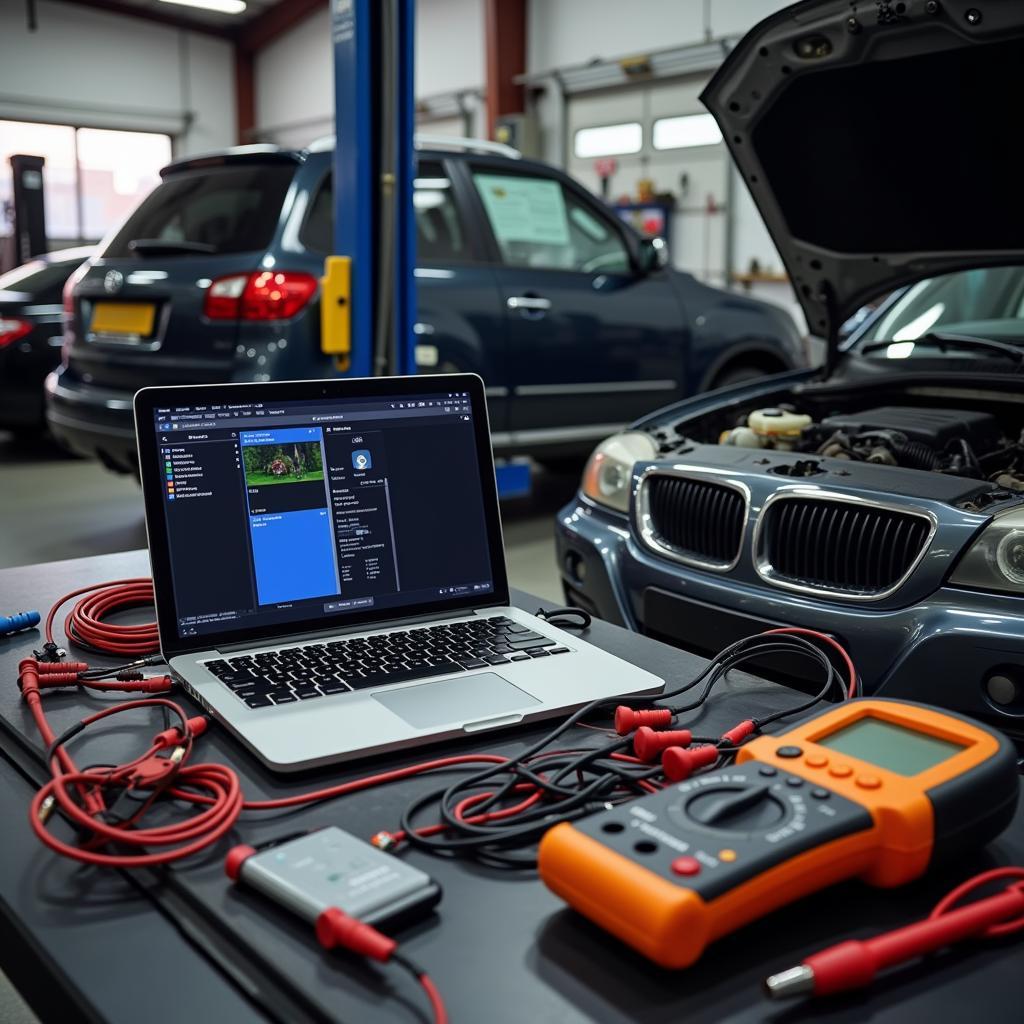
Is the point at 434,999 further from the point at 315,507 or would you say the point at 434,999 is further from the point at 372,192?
the point at 372,192

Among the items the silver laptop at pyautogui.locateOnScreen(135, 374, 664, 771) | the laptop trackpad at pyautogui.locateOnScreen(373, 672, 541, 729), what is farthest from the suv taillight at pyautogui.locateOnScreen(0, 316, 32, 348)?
the laptop trackpad at pyautogui.locateOnScreen(373, 672, 541, 729)

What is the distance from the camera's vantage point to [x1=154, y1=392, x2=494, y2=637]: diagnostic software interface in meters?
1.16

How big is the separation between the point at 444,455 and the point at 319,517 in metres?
0.18

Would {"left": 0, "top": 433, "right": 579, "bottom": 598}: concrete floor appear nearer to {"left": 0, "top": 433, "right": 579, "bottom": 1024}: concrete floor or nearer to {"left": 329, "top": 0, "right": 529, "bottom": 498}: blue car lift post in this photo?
{"left": 0, "top": 433, "right": 579, "bottom": 1024}: concrete floor

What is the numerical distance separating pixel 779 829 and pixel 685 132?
10.2 meters

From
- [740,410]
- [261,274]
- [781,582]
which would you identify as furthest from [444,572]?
[261,274]

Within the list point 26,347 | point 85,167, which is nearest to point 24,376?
point 26,347

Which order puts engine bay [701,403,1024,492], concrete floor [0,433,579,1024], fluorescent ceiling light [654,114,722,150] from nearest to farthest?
engine bay [701,403,1024,492] → concrete floor [0,433,579,1024] → fluorescent ceiling light [654,114,722,150]

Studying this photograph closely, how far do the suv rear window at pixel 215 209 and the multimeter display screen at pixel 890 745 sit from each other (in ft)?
11.2

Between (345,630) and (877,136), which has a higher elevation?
(877,136)

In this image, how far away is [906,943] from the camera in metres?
0.66

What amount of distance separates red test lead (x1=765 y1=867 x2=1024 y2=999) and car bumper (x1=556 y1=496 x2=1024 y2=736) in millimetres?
989

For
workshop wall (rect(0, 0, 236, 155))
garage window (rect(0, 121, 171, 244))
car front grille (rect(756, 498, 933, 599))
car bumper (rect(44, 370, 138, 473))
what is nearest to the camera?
car front grille (rect(756, 498, 933, 599))

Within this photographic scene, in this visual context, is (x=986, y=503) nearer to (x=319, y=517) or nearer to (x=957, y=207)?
(x=957, y=207)
